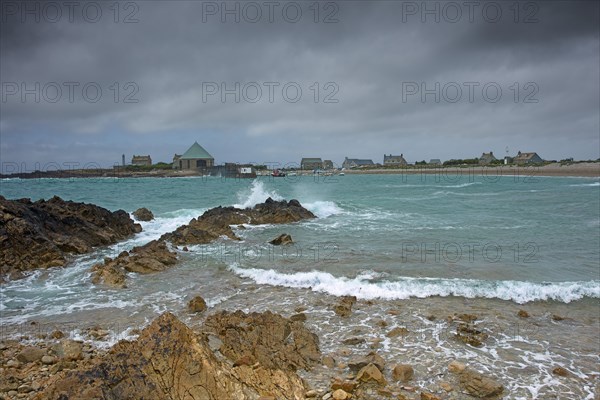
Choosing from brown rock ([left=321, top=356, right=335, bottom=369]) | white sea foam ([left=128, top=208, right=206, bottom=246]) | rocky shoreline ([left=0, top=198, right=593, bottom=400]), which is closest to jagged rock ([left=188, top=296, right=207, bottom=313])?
rocky shoreline ([left=0, top=198, right=593, bottom=400])

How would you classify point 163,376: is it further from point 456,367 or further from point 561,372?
point 561,372

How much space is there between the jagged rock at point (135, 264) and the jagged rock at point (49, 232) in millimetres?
2368

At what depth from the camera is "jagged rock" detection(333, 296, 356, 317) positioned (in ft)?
28.0

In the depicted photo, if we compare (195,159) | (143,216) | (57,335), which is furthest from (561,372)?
(195,159)

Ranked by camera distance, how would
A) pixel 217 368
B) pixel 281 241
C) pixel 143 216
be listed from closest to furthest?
pixel 217 368 → pixel 281 241 → pixel 143 216

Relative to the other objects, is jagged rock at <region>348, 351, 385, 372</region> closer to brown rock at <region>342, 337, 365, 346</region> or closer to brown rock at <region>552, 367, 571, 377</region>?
brown rock at <region>342, 337, 365, 346</region>

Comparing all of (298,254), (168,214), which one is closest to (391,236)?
(298,254)

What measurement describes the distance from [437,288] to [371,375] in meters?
5.46

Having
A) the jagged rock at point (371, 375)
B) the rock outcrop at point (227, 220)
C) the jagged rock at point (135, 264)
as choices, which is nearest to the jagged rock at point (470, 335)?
the jagged rock at point (371, 375)

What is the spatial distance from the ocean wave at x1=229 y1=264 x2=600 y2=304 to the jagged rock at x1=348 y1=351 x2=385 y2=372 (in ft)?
11.7

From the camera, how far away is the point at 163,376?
13.8ft

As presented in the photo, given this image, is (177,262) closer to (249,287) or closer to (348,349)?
(249,287)

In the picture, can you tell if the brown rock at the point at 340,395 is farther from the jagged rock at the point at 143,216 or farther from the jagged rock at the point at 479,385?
the jagged rock at the point at 143,216

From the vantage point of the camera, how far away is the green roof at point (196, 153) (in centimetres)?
14462
